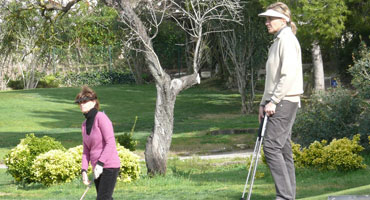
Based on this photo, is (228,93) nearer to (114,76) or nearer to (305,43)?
(114,76)

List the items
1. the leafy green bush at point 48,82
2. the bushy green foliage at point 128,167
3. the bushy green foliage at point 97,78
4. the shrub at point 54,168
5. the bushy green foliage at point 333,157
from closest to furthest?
the bushy green foliage at point 333,157 < the bushy green foliage at point 128,167 < the shrub at point 54,168 < the leafy green bush at point 48,82 < the bushy green foliage at point 97,78

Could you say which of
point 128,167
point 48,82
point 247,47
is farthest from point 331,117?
point 48,82

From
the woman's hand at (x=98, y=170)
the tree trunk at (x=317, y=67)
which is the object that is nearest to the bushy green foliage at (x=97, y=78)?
the tree trunk at (x=317, y=67)

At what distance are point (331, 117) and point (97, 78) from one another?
32.2 metres

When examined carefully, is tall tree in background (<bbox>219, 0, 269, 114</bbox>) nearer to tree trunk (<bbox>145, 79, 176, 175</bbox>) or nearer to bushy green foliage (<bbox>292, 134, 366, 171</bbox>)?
tree trunk (<bbox>145, 79, 176, 175</bbox>)

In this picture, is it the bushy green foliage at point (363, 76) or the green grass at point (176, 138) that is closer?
the green grass at point (176, 138)

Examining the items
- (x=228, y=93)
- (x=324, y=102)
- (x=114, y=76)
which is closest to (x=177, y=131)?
(x=324, y=102)

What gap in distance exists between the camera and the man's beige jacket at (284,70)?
21.0 feet

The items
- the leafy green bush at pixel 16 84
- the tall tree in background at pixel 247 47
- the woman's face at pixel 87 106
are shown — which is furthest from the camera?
the leafy green bush at pixel 16 84

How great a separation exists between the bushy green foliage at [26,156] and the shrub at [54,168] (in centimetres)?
34

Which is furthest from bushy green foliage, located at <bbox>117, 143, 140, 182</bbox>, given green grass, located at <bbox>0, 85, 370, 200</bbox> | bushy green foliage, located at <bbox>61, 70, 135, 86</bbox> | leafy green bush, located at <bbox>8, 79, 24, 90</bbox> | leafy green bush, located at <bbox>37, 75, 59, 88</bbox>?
bushy green foliage, located at <bbox>61, 70, 135, 86</bbox>

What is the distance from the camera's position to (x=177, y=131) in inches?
892

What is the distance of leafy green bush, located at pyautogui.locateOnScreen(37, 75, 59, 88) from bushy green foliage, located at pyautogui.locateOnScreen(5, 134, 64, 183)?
3049 cm

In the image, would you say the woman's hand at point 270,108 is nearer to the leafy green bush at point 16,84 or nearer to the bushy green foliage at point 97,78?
the leafy green bush at point 16,84
